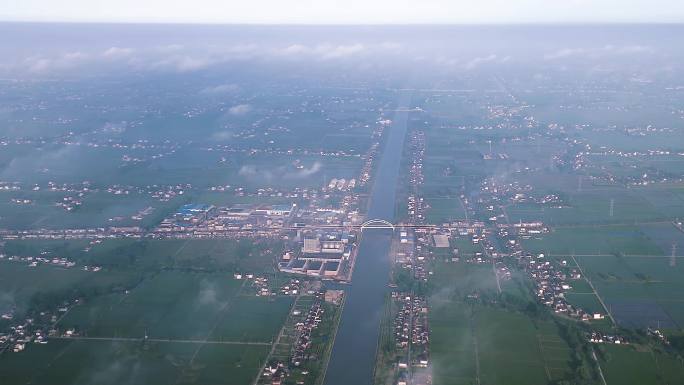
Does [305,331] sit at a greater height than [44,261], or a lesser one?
lesser

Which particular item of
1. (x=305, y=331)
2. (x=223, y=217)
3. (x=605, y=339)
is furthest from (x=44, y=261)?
(x=605, y=339)

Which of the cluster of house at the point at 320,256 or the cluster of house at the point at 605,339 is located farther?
the cluster of house at the point at 320,256

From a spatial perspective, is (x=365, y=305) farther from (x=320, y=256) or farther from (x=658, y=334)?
(x=658, y=334)

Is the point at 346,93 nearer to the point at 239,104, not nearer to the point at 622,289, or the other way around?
the point at 239,104

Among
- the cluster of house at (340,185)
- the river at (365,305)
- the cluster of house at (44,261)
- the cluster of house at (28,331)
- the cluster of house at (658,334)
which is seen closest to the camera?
the river at (365,305)

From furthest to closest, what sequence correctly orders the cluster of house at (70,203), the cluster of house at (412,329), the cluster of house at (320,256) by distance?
the cluster of house at (70,203) < the cluster of house at (320,256) < the cluster of house at (412,329)

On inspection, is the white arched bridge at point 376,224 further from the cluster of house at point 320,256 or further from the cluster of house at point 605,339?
the cluster of house at point 605,339

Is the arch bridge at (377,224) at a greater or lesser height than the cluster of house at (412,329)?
greater

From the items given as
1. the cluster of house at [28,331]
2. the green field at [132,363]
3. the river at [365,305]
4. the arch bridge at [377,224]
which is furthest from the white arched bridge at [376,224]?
the cluster of house at [28,331]
